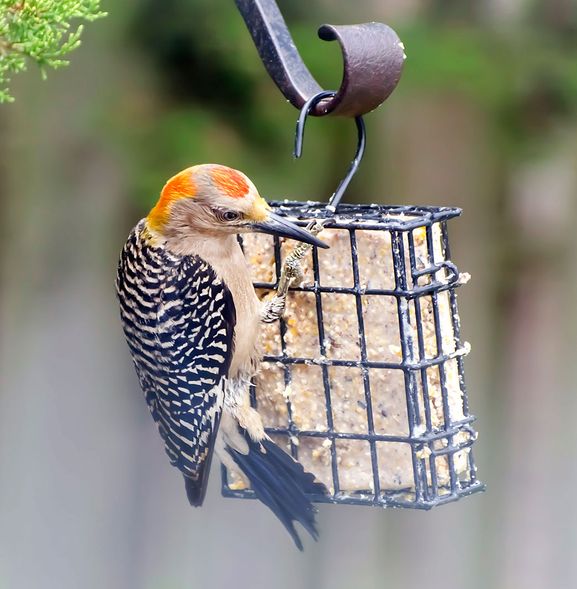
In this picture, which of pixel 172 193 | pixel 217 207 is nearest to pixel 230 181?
pixel 217 207

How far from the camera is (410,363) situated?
8.34 ft

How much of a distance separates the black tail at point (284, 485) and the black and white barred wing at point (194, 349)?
5.4 inches

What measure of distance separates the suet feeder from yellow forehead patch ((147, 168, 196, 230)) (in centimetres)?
23

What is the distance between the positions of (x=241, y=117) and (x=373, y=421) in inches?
64.7

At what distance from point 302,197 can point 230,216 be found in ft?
4.73

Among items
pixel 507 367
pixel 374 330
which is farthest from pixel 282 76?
pixel 507 367

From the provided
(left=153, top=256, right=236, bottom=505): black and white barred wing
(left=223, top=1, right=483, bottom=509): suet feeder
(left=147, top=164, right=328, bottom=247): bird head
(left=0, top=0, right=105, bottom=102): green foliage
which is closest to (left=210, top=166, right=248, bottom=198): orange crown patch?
(left=147, top=164, right=328, bottom=247): bird head

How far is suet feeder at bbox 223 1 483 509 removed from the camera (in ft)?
8.45

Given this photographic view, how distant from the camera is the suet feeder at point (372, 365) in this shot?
2576 mm

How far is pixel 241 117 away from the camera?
3.91 m

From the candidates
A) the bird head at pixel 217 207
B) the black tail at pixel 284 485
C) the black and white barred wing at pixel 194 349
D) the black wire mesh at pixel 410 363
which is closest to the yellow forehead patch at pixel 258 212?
the bird head at pixel 217 207

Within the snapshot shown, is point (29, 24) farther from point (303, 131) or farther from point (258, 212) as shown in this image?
point (258, 212)

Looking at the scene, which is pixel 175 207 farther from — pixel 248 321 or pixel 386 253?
pixel 386 253

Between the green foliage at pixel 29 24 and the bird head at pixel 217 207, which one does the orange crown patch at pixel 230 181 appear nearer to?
the bird head at pixel 217 207
